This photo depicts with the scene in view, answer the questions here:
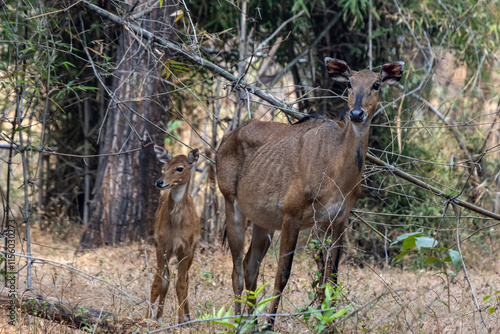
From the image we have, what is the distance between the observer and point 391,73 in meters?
5.26

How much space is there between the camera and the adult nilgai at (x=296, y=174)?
5082 mm

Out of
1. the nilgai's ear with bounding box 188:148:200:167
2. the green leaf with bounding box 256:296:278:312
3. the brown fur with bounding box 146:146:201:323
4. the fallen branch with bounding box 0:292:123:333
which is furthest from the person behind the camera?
the nilgai's ear with bounding box 188:148:200:167

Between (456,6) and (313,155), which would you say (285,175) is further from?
(456,6)

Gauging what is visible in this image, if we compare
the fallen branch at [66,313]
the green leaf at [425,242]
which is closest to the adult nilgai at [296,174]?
the green leaf at [425,242]

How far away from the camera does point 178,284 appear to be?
624 centimetres

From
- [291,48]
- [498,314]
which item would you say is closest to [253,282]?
[498,314]

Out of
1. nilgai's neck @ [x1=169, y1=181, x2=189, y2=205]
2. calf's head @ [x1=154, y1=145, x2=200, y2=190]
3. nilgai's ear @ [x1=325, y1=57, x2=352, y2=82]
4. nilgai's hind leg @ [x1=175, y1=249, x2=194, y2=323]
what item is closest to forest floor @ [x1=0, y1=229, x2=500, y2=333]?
nilgai's hind leg @ [x1=175, y1=249, x2=194, y2=323]

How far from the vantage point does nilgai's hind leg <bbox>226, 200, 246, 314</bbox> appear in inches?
237

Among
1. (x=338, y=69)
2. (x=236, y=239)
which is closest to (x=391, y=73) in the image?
(x=338, y=69)

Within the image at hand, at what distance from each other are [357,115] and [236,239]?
2025 millimetres

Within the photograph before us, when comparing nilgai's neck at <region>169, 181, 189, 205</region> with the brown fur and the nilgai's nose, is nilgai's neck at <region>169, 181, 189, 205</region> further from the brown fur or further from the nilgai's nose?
the nilgai's nose

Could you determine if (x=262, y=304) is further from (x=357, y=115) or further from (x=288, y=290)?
(x=357, y=115)

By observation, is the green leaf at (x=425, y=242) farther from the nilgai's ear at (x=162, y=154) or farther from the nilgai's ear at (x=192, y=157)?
the nilgai's ear at (x=162, y=154)

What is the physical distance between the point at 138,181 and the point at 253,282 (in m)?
3.43
